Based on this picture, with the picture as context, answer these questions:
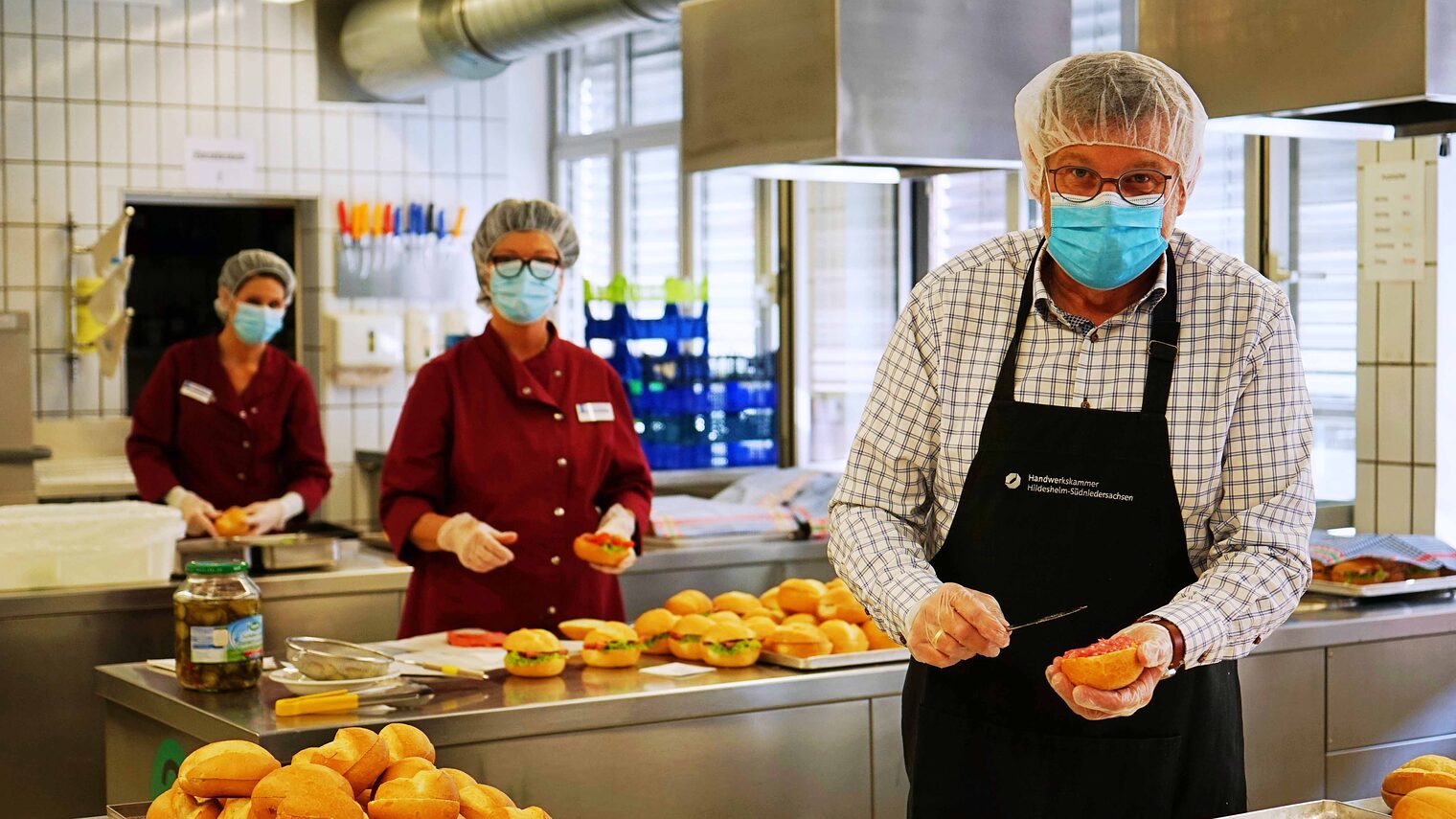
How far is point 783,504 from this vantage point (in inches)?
205

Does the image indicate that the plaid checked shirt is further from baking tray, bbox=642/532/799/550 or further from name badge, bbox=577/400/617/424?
baking tray, bbox=642/532/799/550

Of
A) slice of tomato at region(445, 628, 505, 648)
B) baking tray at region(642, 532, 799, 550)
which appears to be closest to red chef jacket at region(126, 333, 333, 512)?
baking tray at region(642, 532, 799, 550)

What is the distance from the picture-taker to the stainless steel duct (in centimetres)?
532

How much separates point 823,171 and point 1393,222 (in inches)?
65.8

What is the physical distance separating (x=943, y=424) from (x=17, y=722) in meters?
2.85

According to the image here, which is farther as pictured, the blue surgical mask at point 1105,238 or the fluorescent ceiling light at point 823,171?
the fluorescent ceiling light at point 823,171

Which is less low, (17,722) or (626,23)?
(626,23)

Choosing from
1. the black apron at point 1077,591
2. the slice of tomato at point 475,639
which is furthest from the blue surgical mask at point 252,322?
the black apron at point 1077,591

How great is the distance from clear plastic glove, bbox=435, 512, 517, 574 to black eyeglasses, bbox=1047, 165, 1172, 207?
1.53 metres

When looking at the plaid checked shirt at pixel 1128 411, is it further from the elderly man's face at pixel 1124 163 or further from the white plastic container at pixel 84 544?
the white plastic container at pixel 84 544

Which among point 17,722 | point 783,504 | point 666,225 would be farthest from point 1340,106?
point 666,225

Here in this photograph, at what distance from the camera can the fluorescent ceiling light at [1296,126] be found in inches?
105

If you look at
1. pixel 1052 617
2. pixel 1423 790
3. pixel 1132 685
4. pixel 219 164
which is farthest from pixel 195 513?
pixel 1423 790

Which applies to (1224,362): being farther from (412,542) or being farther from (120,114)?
(120,114)
